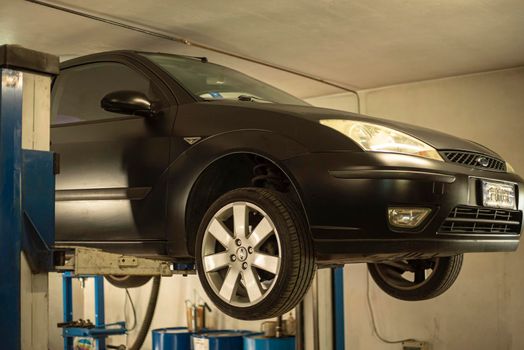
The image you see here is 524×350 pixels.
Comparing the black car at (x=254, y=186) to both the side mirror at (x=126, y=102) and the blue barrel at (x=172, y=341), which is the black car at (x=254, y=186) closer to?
the side mirror at (x=126, y=102)

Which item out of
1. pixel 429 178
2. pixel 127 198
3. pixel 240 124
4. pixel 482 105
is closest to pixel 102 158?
pixel 127 198

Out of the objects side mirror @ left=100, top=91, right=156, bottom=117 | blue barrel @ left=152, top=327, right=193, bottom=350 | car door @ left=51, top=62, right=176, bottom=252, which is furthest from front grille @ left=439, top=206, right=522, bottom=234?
Result: blue barrel @ left=152, top=327, right=193, bottom=350

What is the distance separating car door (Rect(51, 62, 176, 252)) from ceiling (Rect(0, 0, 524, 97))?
157 centimetres

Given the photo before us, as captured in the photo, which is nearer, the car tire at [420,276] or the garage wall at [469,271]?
the car tire at [420,276]

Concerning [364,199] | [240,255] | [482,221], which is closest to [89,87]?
[240,255]

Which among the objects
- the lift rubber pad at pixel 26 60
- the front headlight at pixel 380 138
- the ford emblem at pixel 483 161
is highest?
the lift rubber pad at pixel 26 60

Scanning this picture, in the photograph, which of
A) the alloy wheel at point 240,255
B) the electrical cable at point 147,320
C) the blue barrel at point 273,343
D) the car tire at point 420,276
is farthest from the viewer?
the electrical cable at point 147,320

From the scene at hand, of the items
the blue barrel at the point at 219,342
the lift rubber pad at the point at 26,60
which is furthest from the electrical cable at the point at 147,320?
the lift rubber pad at the point at 26,60

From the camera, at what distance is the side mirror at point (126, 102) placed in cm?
329

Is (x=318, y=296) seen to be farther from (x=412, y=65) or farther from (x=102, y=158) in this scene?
(x=102, y=158)

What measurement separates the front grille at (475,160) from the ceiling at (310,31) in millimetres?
1850

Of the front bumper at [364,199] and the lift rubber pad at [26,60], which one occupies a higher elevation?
the lift rubber pad at [26,60]

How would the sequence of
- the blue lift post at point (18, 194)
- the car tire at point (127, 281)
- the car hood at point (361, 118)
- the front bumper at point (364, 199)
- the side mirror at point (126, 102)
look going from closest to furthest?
1. the blue lift post at point (18, 194)
2. the front bumper at point (364, 199)
3. the car hood at point (361, 118)
4. the side mirror at point (126, 102)
5. the car tire at point (127, 281)

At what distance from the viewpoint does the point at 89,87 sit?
4.08m
